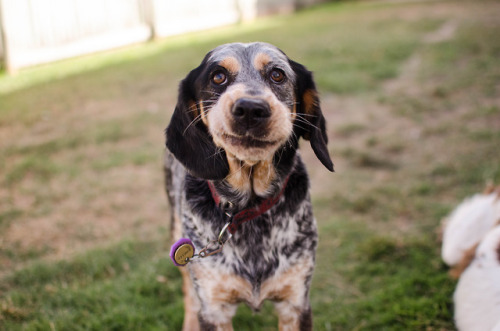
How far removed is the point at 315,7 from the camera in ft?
60.0

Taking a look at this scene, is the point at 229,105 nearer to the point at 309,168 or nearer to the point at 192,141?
the point at 192,141

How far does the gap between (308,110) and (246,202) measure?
634mm

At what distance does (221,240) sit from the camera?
2.15 m

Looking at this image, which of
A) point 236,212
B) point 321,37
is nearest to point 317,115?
point 236,212

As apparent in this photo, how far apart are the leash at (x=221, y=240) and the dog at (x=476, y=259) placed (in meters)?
1.47

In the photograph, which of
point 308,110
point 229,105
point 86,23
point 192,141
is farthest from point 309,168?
point 86,23

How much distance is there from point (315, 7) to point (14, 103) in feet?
47.4

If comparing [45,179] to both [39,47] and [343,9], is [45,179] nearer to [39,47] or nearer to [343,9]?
[39,47]

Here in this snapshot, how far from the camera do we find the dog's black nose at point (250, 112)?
182 centimetres

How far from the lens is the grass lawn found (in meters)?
3.00

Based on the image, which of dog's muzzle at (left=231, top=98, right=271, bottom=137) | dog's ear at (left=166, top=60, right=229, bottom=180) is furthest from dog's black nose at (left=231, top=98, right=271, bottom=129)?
dog's ear at (left=166, top=60, right=229, bottom=180)

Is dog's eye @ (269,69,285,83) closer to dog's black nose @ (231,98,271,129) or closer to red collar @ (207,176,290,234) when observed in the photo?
dog's black nose @ (231,98,271,129)

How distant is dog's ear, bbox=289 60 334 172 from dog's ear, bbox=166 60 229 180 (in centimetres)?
48

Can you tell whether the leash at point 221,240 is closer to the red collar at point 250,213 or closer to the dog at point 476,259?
the red collar at point 250,213
